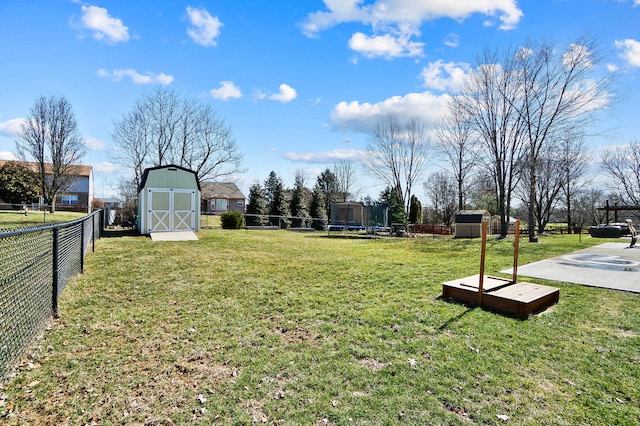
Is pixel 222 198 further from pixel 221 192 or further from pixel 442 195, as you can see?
pixel 442 195

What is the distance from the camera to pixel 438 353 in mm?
3279

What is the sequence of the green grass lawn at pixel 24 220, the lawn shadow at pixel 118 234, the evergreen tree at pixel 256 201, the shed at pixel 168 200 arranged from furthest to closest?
the evergreen tree at pixel 256 201 < the green grass lawn at pixel 24 220 < the shed at pixel 168 200 < the lawn shadow at pixel 118 234

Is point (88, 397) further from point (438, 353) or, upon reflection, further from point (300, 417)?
point (438, 353)

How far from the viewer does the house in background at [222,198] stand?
136 ft

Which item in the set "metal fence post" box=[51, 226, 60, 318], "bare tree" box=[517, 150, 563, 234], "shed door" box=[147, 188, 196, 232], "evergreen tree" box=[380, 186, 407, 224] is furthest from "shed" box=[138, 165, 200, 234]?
"bare tree" box=[517, 150, 563, 234]

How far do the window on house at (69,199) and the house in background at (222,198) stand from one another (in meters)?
18.1

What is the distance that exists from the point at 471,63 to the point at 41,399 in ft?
65.6

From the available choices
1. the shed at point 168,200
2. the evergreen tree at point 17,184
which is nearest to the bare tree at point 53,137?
the evergreen tree at point 17,184

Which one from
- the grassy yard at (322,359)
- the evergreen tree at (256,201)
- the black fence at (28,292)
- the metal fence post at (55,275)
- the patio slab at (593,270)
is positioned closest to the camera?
the grassy yard at (322,359)

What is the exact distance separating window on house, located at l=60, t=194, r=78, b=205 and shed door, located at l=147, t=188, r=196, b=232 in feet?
125

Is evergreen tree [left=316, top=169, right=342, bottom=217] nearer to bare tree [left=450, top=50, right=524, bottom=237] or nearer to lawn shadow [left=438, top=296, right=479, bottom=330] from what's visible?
bare tree [left=450, top=50, right=524, bottom=237]

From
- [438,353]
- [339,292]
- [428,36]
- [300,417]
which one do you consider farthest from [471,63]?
[300,417]

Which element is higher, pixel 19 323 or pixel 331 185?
pixel 331 185

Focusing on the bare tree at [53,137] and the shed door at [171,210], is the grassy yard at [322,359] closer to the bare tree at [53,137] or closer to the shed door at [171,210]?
the shed door at [171,210]
